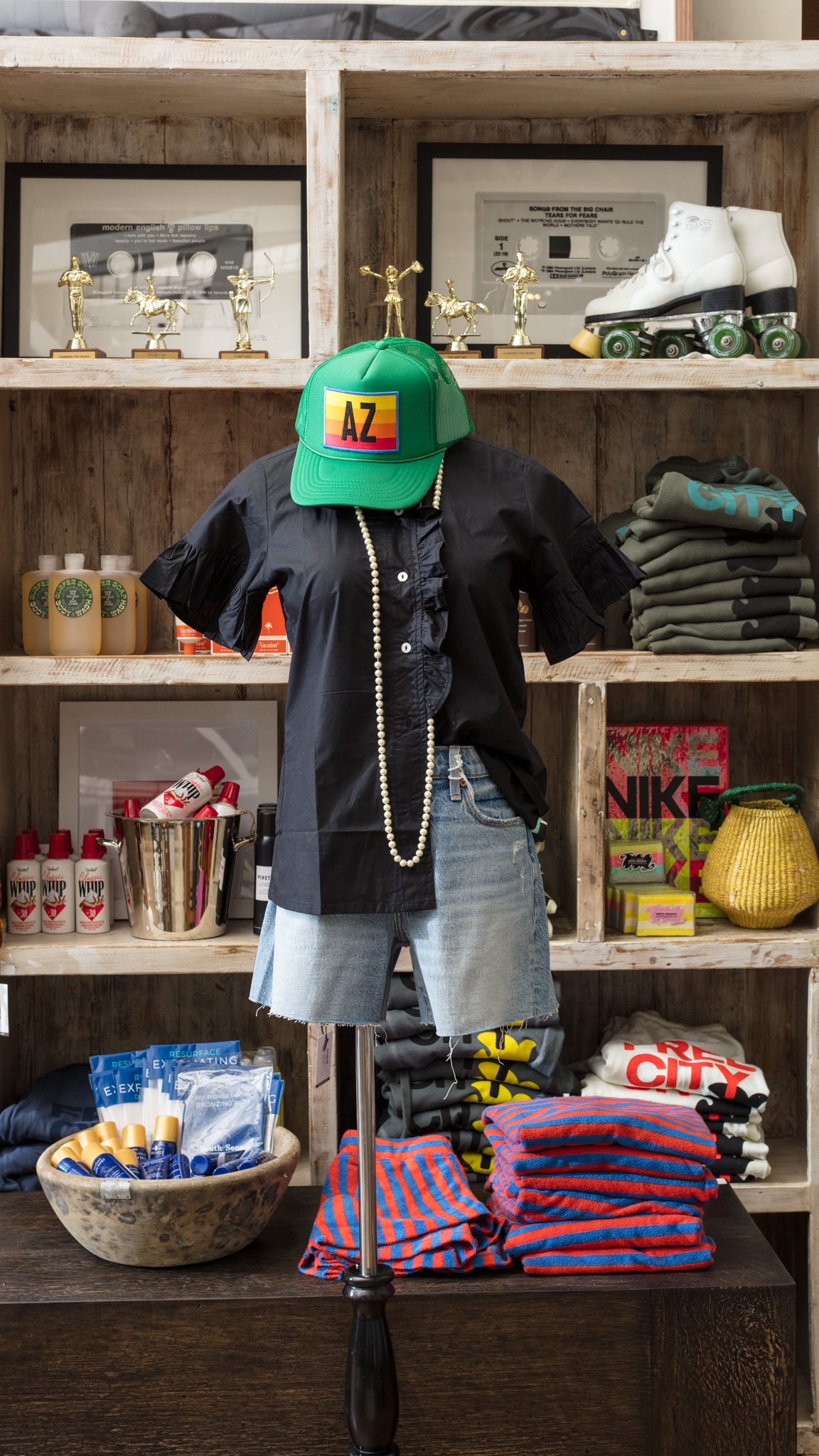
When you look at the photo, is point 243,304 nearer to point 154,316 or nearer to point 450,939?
point 154,316

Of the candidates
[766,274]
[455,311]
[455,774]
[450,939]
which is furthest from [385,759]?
[766,274]

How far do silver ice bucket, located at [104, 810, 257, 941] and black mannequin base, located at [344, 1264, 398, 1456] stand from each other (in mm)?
770

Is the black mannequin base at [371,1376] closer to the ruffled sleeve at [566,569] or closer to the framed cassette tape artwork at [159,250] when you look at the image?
the ruffled sleeve at [566,569]

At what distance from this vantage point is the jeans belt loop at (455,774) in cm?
145

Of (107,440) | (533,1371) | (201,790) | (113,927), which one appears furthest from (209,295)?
(533,1371)

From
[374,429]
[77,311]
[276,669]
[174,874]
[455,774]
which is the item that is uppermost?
[77,311]

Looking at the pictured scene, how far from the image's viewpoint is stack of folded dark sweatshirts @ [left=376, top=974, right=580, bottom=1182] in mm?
2146

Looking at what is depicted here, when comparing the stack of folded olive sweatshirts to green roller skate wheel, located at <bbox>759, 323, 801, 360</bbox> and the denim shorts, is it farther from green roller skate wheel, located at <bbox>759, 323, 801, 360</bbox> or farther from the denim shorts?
the denim shorts

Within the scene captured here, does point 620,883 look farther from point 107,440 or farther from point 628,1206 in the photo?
point 107,440

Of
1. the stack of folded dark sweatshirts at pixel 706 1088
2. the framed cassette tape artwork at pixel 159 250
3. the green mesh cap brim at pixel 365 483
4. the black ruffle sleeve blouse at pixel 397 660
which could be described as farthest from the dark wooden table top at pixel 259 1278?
the framed cassette tape artwork at pixel 159 250

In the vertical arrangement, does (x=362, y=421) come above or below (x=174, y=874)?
above

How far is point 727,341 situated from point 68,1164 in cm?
164

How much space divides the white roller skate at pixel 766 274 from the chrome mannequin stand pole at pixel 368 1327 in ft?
4.54

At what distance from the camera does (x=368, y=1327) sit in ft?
5.04
